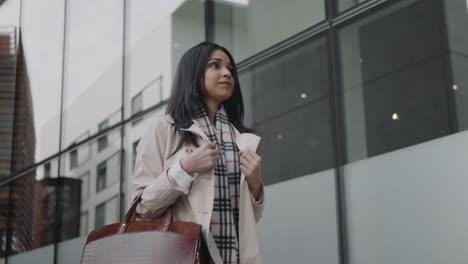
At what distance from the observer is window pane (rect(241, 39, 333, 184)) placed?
509 centimetres

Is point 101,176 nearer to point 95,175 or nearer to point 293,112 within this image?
point 95,175

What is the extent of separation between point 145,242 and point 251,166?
19.6 inches

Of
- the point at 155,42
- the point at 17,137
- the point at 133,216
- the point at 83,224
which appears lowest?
the point at 133,216

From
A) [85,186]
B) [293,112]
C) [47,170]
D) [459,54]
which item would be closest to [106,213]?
[85,186]

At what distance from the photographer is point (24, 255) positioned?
905 centimetres

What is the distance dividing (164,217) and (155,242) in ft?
0.55

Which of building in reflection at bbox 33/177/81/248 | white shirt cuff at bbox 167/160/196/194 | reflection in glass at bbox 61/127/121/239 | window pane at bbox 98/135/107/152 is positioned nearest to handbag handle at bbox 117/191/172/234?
white shirt cuff at bbox 167/160/196/194

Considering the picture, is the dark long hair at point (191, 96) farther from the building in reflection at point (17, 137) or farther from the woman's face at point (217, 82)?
the building in reflection at point (17, 137)

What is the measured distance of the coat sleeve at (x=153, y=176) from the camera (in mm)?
2652

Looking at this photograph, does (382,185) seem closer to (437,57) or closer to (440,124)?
(440,124)

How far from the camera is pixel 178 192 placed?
105 inches

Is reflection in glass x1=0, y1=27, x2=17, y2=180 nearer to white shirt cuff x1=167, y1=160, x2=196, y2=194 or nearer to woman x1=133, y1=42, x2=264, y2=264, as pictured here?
woman x1=133, y1=42, x2=264, y2=264

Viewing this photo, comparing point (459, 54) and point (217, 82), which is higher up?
point (459, 54)

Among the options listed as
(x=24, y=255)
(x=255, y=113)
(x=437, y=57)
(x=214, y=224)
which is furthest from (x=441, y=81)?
(x=24, y=255)
